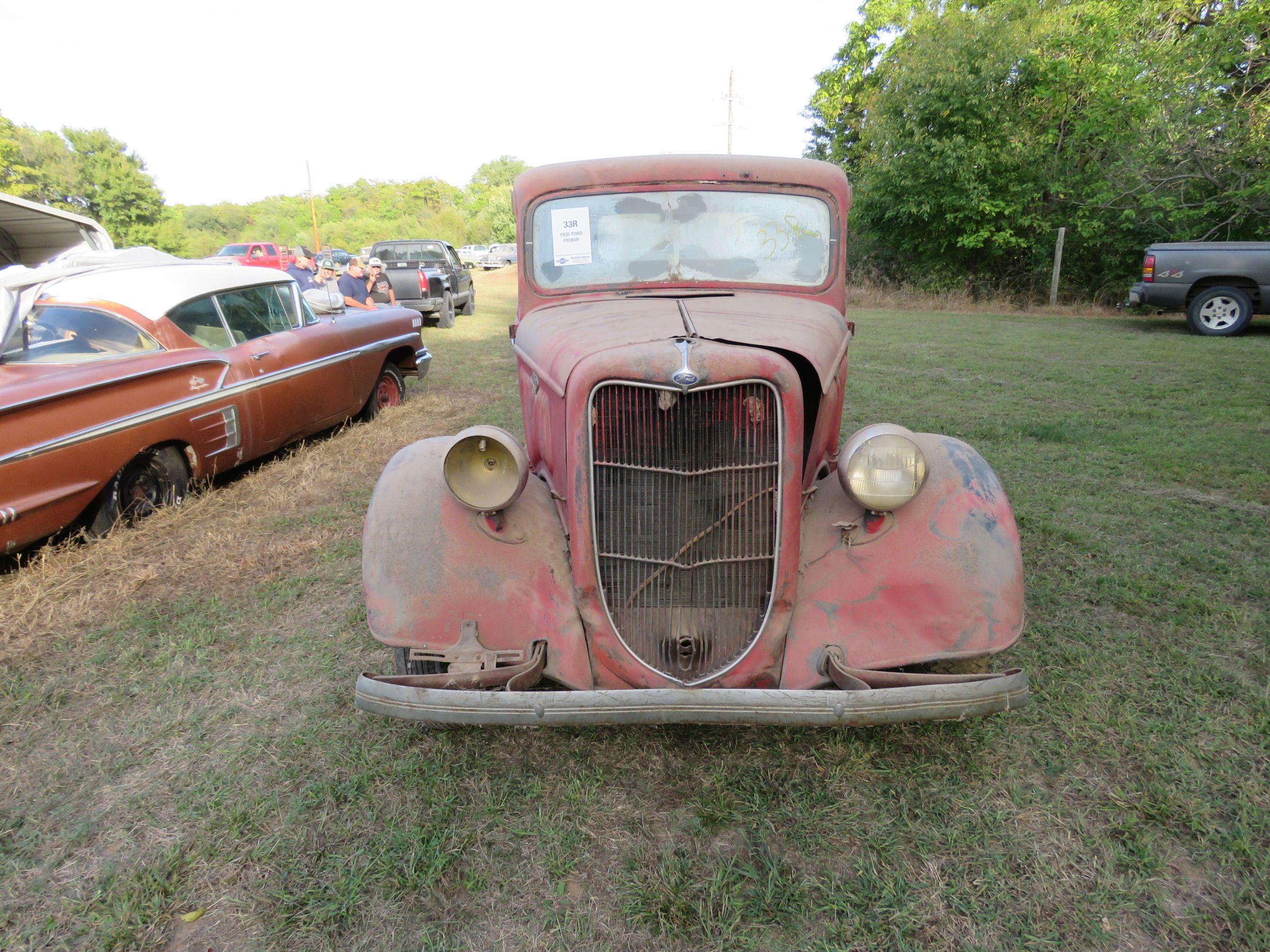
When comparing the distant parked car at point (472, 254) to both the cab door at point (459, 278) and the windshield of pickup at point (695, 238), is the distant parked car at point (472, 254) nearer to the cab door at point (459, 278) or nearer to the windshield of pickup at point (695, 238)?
the cab door at point (459, 278)

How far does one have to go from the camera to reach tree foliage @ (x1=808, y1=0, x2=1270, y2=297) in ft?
44.3

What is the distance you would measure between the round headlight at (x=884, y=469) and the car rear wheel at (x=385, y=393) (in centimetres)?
572

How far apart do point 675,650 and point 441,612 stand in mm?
808

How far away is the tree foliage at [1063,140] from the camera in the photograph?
532 inches

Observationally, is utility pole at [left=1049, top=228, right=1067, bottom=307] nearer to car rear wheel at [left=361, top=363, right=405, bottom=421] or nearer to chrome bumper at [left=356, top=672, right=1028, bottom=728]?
car rear wheel at [left=361, top=363, right=405, bottom=421]

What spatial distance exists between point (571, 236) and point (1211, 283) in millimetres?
12587

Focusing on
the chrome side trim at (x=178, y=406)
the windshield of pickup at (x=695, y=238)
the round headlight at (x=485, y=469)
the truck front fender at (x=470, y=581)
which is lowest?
the truck front fender at (x=470, y=581)

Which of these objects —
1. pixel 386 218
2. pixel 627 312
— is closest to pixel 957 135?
pixel 627 312

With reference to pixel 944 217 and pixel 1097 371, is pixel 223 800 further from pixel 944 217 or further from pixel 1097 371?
pixel 944 217

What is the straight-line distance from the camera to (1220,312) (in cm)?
1132

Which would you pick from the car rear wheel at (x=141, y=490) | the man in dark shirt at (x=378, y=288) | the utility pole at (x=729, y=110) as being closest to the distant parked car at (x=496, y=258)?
the utility pole at (x=729, y=110)

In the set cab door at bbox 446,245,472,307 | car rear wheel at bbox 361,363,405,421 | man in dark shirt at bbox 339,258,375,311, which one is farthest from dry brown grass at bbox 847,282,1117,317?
car rear wheel at bbox 361,363,405,421

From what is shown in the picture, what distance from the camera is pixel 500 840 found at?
2195mm

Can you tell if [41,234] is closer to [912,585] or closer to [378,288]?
[378,288]
